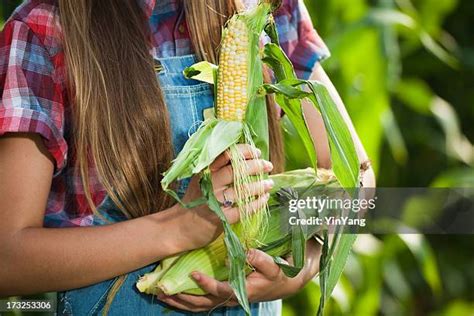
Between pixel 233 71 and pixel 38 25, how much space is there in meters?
0.14

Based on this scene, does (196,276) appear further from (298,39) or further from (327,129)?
(298,39)

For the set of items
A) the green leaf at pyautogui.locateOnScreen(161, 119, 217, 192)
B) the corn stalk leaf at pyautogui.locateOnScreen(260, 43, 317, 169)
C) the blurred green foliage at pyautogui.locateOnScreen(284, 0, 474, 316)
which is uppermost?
the corn stalk leaf at pyautogui.locateOnScreen(260, 43, 317, 169)

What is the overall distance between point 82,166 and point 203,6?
0.16 metres

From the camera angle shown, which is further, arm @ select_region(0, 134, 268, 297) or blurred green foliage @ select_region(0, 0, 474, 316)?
blurred green foliage @ select_region(0, 0, 474, 316)

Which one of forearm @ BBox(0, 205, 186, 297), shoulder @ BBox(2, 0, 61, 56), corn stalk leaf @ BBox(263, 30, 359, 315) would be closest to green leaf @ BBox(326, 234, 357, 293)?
corn stalk leaf @ BBox(263, 30, 359, 315)

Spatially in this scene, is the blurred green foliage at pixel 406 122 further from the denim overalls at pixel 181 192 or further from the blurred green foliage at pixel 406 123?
the denim overalls at pixel 181 192

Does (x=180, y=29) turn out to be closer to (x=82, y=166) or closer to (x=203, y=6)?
(x=203, y=6)

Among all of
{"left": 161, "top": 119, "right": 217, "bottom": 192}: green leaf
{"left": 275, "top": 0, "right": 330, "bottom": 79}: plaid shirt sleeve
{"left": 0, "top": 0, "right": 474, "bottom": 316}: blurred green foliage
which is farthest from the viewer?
{"left": 0, "top": 0, "right": 474, "bottom": 316}: blurred green foliage

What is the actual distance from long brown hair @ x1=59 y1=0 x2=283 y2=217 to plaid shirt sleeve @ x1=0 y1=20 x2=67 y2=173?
2 cm

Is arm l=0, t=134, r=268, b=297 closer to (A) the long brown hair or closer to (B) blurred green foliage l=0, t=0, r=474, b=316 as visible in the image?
(A) the long brown hair

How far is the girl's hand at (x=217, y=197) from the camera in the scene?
2.31 ft

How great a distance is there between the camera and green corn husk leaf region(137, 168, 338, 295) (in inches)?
28.7

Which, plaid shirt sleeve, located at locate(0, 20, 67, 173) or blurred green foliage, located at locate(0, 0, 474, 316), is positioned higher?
plaid shirt sleeve, located at locate(0, 20, 67, 173)

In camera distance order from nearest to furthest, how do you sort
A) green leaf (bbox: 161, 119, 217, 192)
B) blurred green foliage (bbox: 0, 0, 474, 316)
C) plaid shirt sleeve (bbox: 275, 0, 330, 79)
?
green leaf (bbox: 161, 119, 217, 192) → plaid shirt sleeve (bbox: 275, 0, 330, 79) → blurred green foliage (bbox: 0, 0, 474, 316)
